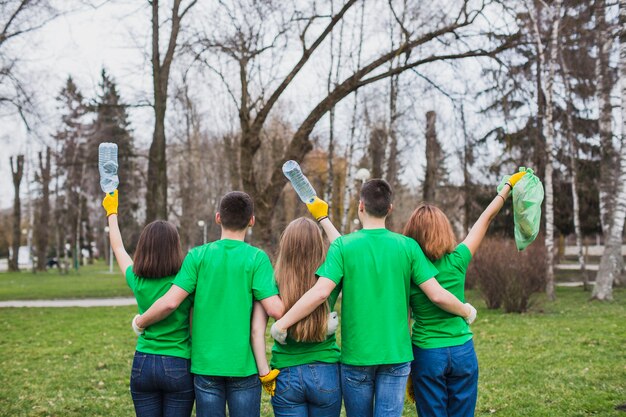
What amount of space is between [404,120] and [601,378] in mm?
16573

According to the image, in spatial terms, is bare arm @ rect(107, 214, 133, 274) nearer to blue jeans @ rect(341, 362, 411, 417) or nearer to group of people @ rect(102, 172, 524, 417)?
group of people @ rect(102, 172, 524, 417)

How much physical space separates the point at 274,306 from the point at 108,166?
1.49 m

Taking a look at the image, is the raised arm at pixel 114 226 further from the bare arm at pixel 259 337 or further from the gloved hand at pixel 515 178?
the gloved hand at pixel 515 178

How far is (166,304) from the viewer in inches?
133

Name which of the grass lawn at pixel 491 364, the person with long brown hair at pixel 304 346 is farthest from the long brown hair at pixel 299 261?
the grass lawn at pixel 491 364

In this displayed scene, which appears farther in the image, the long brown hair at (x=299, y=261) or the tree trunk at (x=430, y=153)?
the tree trunk at (x=430, y=153)

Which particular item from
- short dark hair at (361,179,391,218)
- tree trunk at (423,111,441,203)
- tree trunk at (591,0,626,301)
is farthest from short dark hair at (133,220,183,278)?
tree trunk at (423,111,441,203)

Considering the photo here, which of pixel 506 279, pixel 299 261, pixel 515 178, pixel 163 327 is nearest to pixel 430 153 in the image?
pixel 506 279

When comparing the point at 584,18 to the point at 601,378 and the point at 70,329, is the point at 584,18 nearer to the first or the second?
the point at 601,378

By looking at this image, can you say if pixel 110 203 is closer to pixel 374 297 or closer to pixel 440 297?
pixel 374 297

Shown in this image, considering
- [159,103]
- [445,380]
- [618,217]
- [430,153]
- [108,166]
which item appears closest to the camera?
[445,380]

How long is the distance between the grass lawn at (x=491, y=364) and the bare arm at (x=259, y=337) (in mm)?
2999

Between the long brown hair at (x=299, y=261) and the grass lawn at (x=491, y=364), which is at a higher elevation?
the long brown hair at (x=299, y=261)

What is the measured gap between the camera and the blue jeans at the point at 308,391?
3324 millimetres
